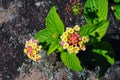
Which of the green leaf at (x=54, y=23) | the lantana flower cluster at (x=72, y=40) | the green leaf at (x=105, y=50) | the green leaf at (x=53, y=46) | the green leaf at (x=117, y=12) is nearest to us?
the lantana flower cluster at (x=72, y=40)

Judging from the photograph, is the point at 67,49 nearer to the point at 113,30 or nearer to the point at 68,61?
the point at 68,61

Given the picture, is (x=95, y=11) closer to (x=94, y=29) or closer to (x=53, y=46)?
(x=94, y=29)

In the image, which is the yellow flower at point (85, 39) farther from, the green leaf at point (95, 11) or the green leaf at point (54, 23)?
the green leaf at point (95, 11)

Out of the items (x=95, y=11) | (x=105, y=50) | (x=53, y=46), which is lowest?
(x=105, y=50)

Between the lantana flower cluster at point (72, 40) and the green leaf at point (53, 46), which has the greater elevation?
the lantana flower cluster at point (72, 40)

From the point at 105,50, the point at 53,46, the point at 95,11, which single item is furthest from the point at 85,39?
the point at 95,11

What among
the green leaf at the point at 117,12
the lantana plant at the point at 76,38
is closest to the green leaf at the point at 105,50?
the lantana plant at the point at 76,38

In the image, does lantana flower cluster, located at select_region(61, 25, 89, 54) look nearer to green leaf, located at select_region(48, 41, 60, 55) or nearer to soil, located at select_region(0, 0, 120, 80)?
green leaf, located at select_region(48, 41, 60, 55)

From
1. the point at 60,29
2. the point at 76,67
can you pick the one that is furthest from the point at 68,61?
the point at 60,29
